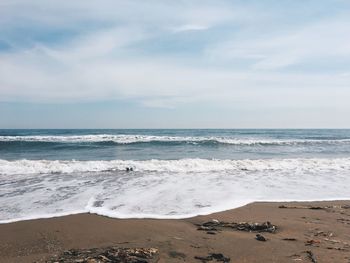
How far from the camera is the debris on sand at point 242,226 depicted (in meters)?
5.06

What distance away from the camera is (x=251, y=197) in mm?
7500

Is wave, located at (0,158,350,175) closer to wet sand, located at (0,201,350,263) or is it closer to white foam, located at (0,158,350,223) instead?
white foam, located at (0,158,350,223)

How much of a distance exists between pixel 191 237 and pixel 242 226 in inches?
37.5

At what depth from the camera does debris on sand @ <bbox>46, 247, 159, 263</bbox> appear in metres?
3.78

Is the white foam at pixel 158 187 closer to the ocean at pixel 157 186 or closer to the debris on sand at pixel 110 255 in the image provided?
the ocean at pixel 157 186

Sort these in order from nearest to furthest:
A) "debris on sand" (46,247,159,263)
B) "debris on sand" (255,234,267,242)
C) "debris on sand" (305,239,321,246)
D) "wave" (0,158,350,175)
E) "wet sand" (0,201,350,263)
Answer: "debris on sand" (46,247,159,263), "wet sand" (0,201,350,263), "debris on sand" (305,239,321,246), "debris on sand" (255,234,267,242), "wave" (0,158,350,175)

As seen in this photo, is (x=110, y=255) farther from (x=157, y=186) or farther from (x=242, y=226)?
(x=157, y=186)

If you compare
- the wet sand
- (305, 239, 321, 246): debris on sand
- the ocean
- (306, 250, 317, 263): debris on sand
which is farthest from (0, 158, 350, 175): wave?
(306, 250, 317, 263): debris on sand

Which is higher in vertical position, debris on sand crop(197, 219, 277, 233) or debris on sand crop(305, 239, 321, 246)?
debris on sand crop(305, 239, 321, 246)

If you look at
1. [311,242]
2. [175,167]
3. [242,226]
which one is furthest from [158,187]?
[311,242]

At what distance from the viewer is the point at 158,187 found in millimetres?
8500

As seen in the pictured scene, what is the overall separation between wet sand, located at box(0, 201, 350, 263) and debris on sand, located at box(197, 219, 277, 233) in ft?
0.38

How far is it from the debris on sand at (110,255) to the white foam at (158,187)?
178cm

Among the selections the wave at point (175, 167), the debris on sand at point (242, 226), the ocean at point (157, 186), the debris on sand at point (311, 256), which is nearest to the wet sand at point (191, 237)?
the debris on sand at point (311, 256)
